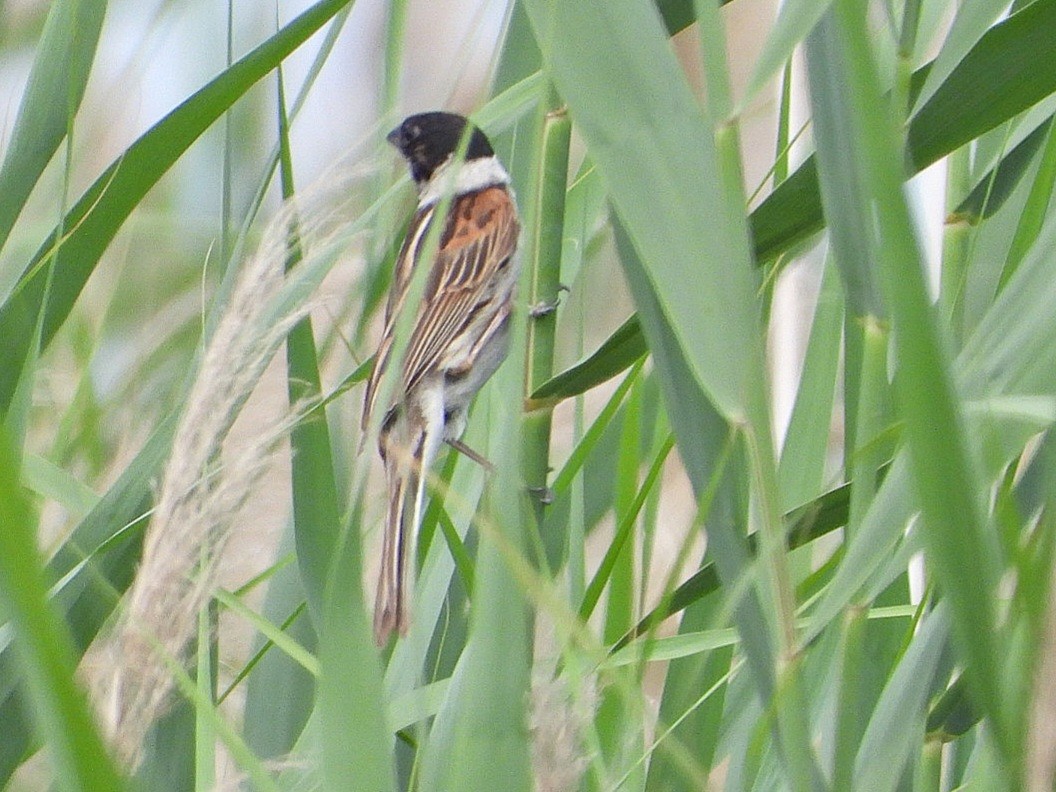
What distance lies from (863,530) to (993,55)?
0.27 meters

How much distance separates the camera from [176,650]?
65cm

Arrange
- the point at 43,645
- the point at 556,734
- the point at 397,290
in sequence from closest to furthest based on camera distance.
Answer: the point at 43,645 → the point at 556,734 → the point at 397,290

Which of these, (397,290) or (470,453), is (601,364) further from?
(397,290)

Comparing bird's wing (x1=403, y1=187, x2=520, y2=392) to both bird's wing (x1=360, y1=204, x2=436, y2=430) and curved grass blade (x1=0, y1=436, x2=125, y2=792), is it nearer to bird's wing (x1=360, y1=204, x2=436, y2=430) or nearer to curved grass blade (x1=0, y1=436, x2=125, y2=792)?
bird's wing (x1=360, y1=204, x2=436, y2=430)

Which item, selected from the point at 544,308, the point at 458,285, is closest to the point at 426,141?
the point at 458,285

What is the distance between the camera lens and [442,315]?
4.78ft

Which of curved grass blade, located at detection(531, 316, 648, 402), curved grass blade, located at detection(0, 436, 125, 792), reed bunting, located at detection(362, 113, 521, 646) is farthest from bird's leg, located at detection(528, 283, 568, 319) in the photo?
curved grass blade, located at detection(0, 436, 125, 792)

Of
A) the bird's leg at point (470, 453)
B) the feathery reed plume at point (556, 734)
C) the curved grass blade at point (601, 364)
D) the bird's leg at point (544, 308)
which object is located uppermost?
the bird's leg at point (544, 308)

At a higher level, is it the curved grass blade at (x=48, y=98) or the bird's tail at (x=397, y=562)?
the curved grass blade at (x=48, y=98)

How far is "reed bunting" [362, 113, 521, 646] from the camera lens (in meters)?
1.14

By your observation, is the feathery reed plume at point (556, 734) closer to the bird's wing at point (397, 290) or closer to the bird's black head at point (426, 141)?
the bird's wing at point (397, 290)

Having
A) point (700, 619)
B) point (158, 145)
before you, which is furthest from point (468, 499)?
point (158, 145)

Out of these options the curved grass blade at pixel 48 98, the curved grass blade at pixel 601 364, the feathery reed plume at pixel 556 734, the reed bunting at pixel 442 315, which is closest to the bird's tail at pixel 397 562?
the reed bunting at pixel 442 315

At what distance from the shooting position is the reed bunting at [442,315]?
1.14m
